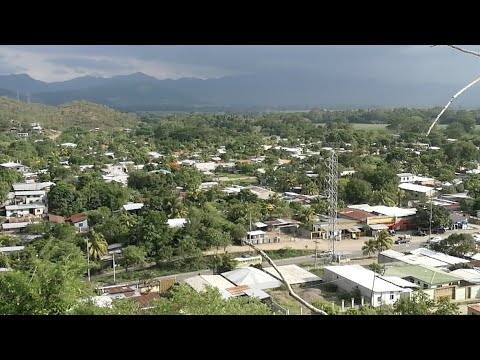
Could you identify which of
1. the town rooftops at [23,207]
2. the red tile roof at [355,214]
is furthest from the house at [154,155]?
the red tile roof at [355,214]

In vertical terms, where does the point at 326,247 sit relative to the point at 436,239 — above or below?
below

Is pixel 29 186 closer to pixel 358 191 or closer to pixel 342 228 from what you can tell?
pixel 342 228

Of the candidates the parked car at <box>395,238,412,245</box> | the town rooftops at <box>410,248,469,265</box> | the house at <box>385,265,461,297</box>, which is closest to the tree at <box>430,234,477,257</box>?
the town rooftops at <box>410,248,469,265</box>

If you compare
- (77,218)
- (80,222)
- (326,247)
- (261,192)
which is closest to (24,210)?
(77,218)

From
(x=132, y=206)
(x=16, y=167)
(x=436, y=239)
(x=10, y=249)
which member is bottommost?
(x=436, y=239)
